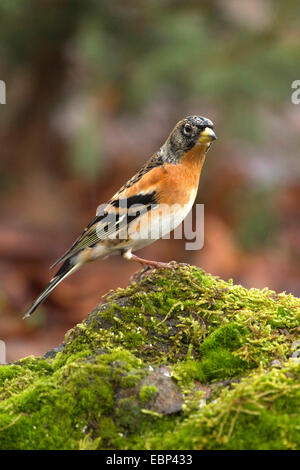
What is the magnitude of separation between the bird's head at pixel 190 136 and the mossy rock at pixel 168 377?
1318 mm

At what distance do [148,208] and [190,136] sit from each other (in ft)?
2.06

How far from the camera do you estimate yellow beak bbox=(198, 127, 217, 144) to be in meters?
5.37

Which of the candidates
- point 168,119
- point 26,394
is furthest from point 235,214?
point 26,394

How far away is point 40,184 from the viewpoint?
41.1 feet

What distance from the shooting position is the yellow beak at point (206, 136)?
17.6ft

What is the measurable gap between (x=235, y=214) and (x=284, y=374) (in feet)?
24.2

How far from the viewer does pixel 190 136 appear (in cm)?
554

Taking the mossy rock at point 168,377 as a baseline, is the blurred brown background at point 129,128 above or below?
above
